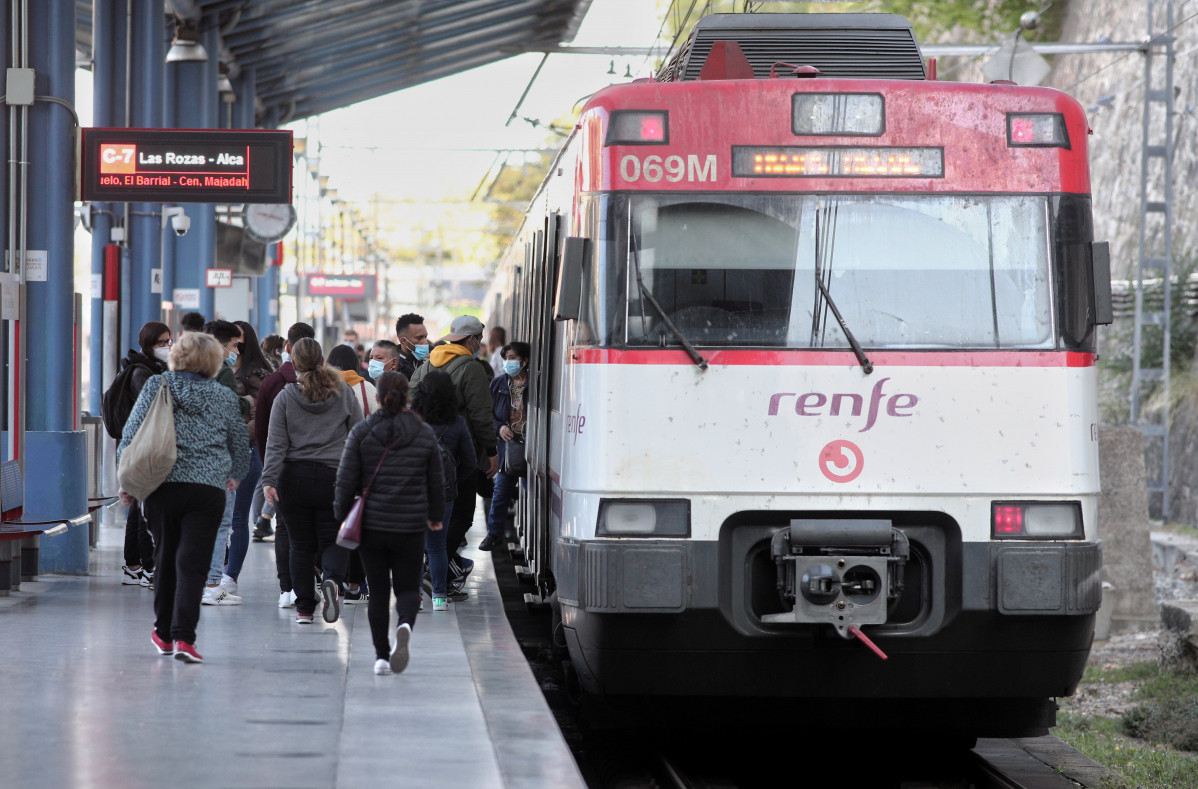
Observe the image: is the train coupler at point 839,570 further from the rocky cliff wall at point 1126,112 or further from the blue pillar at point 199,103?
the rocky cliff wall at point 1126,112

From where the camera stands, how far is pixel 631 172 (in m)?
7.25

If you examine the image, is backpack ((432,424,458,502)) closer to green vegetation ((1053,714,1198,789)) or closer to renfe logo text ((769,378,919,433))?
renfe logo text ((769,378,919,433))

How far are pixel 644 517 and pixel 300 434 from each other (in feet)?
10.5

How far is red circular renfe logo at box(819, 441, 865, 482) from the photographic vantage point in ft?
23.4

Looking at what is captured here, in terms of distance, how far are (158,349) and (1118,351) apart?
18641mm

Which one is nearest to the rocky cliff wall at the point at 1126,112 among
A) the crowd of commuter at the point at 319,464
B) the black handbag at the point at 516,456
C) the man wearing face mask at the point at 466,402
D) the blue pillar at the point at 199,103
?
the blue pillar at the point at 199,103

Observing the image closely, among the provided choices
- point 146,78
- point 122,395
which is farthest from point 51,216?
point 146,78

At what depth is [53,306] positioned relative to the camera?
12203 millimetres

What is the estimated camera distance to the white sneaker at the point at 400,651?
7.98 metres

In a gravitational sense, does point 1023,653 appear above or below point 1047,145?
below

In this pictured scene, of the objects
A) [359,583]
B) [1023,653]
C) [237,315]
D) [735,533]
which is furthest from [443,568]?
[237,315]

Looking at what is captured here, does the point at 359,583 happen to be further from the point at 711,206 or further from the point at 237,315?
the point at 237,315

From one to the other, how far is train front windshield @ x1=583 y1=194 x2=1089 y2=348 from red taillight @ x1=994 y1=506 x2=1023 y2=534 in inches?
29.3

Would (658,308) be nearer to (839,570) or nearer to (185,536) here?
(839,570)
